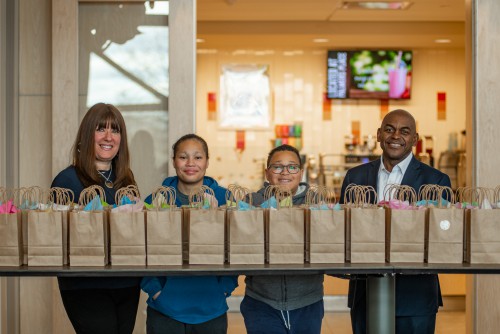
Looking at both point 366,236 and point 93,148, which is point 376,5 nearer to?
point 93,148

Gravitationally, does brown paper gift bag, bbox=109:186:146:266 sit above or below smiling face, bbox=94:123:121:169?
below

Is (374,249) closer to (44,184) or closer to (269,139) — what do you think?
(44,184)

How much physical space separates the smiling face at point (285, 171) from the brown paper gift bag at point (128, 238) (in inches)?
30.9

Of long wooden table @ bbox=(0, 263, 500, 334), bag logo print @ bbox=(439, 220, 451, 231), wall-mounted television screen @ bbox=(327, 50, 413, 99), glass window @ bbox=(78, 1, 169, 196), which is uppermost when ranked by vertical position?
Answer: wall-mounted television screen @ bbox=(327, 50, 413, 99)

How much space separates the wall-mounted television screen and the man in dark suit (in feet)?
17.1

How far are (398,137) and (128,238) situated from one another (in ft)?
5.32

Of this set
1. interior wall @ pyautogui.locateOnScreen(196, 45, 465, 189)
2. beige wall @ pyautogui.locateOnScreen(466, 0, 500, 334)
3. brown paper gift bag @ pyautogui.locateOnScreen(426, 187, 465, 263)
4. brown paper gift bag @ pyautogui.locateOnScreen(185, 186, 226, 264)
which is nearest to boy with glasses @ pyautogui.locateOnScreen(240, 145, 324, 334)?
brown paper gift bag @ pyautogui.locateOnScreen(185, 186, 226, 264)

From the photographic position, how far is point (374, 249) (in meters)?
2.79

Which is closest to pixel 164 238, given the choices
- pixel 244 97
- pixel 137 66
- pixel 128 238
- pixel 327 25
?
pixel 128 238

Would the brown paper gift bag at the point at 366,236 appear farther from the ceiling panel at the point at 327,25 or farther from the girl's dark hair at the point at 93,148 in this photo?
the ceiling panel at the point at 327,25

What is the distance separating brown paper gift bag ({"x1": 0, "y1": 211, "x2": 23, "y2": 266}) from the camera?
2.78 metres

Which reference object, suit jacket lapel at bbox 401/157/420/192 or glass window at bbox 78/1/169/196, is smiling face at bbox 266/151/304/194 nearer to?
suit jacket lapel at bbox 401/157/420/192

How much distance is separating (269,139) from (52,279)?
4790 mm

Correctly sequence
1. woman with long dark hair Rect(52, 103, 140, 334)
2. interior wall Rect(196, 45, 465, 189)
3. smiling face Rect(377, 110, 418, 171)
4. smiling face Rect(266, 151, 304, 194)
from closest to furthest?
woman with long dark hair Rect(52, 103, 140, 334)
smiling face Rect(266, 151, 304, 194)
smiling face Rect(377, 110, 418, 171)
interior wall Rect(196, 45, 465, 189)
